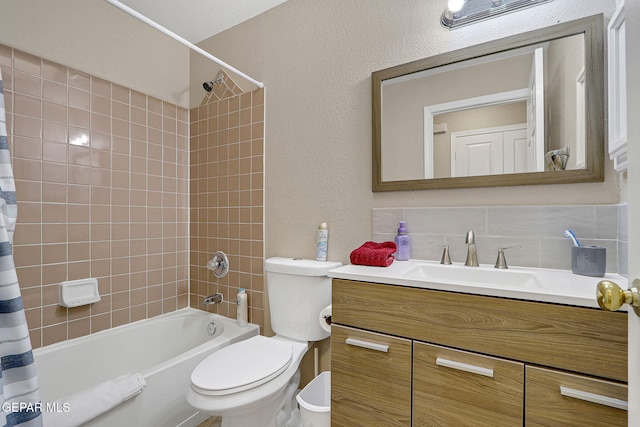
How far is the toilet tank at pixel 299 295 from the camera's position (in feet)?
5.01

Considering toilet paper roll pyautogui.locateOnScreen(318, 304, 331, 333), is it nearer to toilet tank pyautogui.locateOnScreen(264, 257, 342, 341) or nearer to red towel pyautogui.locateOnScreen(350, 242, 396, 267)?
toilet tank pyautogui.locateOnScreen(264, 257, 342, 341)

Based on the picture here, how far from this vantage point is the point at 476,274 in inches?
47.0

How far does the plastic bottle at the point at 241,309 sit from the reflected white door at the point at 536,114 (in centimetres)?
167

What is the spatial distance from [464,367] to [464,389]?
7 centimetres

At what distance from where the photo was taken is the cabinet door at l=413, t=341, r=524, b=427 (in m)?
0.85

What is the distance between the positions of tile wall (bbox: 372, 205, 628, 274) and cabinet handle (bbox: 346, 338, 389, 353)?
1.66 ft

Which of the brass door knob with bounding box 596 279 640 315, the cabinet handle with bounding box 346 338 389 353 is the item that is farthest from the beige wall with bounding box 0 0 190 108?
the brass door knob with bounding box 596 279 640 315

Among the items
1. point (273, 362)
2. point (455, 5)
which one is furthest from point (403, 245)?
point (455, 5)

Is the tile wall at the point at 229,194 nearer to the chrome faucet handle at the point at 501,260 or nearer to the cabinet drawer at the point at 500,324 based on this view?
the cabinet drawer at the point at 500,324

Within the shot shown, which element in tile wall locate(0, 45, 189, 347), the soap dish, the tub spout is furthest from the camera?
the tub spout

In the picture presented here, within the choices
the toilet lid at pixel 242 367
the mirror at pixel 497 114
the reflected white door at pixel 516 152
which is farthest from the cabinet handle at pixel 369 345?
the reflected white door at pixel 516 152

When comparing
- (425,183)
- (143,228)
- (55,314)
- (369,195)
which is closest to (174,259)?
(143,228)

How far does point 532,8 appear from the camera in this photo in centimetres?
120

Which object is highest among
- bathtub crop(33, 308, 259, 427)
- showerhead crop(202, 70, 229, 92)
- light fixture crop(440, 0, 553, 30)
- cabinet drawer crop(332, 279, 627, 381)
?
showerhead crop(202, 70, 229, 92)
